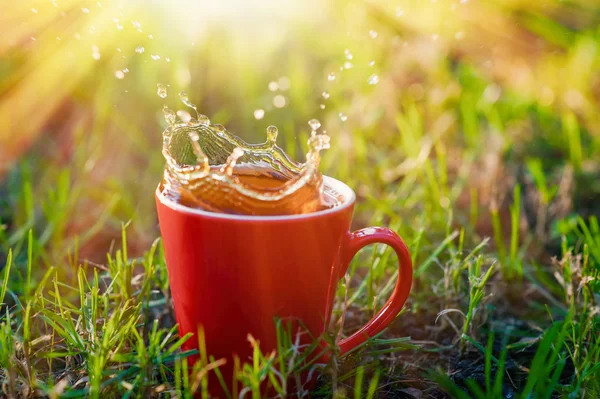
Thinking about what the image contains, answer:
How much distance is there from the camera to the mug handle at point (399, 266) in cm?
92

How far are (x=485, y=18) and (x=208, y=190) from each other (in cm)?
264

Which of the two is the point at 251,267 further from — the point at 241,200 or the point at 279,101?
the point at 279,101

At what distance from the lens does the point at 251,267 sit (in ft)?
2.73

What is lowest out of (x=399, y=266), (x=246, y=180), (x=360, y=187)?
(x=360, y=187)

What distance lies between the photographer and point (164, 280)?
1.16 meters

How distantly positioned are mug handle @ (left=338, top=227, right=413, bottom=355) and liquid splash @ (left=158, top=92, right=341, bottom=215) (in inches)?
2.6

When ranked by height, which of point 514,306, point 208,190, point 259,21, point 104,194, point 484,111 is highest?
point 259,21

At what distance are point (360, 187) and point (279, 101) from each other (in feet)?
1.92

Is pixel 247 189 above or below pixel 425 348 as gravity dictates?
above

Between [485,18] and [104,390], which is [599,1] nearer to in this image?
[485,18]

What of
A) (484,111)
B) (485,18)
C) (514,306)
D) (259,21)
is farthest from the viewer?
(485,18)

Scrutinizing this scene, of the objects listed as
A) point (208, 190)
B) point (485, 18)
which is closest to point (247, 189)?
point (208, 190)

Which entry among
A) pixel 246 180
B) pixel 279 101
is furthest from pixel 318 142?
pixel 279 101

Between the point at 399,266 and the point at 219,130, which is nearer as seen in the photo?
the point at 399,266
